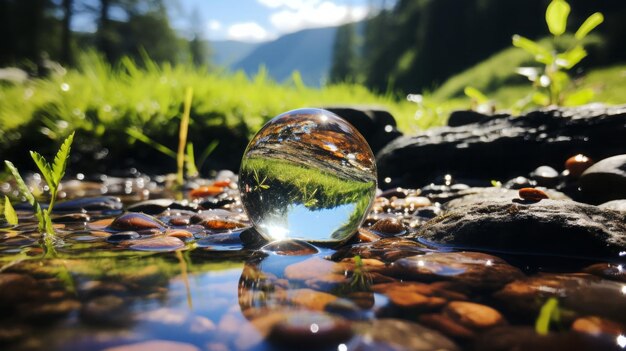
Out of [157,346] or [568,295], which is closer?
[157,346]

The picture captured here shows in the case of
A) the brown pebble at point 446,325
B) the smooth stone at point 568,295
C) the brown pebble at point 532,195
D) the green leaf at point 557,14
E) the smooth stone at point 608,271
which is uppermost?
the green leaf at point 557,14

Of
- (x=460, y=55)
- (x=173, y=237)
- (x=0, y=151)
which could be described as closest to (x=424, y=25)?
(x=460, y=55)

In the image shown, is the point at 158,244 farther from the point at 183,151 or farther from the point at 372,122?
the point at 372,122

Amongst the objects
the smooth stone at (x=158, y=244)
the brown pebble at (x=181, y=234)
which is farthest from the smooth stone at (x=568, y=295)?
the brown pebble at (x=181, y=234)

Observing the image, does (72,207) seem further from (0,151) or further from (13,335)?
(0,151)

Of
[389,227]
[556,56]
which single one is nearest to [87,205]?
[389,227]

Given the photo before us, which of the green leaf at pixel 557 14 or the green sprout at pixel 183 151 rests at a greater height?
the green leaf at pixel 557 14

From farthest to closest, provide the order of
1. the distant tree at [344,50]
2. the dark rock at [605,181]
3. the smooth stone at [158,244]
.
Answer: the distant tree at [344,50] < the dark rock at [605,181] < the smooth stone at [158,244]

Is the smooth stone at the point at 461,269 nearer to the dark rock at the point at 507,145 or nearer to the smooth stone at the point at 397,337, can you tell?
the smooth stone at the point at 397,337
